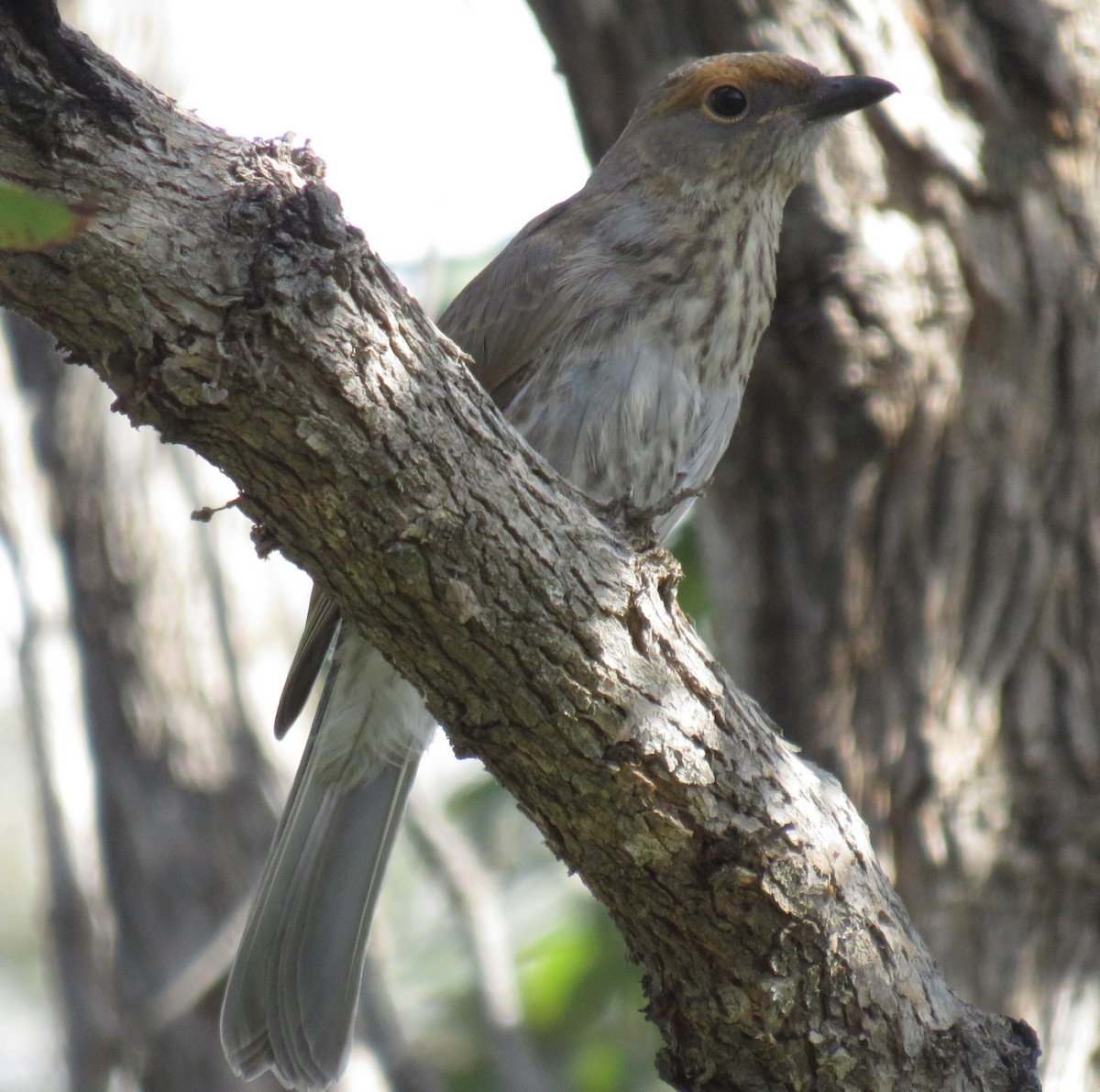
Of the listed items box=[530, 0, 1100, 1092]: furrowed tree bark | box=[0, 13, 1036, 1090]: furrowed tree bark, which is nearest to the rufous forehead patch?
box=[530, 0, 1100, 1092]: furrowed tree bark

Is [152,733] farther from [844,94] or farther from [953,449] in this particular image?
[844,94]

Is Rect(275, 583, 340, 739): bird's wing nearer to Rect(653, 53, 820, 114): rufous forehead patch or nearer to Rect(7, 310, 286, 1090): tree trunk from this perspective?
Rect(7, 310, 286, 1090): tree trunk

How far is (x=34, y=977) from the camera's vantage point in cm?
881

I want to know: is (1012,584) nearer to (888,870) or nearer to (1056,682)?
(1056,682)

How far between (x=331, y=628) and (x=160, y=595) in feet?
5.31

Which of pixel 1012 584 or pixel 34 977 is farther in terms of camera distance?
pixel 34 977

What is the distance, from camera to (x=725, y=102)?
393cm

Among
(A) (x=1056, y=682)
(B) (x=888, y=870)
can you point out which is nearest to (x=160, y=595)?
(B) (x=888, y=870)

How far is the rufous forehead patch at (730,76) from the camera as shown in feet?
12.4

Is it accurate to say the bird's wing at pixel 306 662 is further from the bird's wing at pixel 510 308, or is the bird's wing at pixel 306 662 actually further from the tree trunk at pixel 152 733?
the tree trunk at pixel 152 733

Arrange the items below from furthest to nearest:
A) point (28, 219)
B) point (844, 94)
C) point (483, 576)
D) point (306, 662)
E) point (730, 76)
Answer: point (730, 76) → point (844, 94) → point (306, 662) → point (483, 576) → point (28, 219)

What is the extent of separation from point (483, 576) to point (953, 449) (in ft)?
7.11

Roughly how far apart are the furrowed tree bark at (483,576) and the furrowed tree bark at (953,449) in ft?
4.47

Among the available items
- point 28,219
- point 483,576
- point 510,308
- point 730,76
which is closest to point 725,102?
point 730,76
